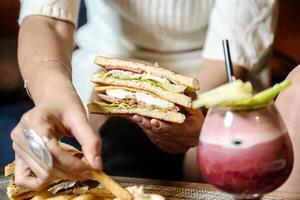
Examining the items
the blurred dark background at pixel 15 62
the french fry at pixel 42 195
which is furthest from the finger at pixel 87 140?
the blurred dark background at pixel 15 62

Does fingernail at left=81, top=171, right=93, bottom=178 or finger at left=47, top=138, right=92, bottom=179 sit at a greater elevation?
finger at left=47, top=138, right=92, bottom=179

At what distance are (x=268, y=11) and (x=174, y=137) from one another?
52 cm

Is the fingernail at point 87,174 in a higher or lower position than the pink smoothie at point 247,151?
lower

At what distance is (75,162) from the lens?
889 millimetres

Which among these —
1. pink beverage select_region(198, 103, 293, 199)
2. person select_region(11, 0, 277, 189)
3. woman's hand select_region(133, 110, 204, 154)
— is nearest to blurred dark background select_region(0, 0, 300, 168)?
person select_region(11, 0, 277, 189)

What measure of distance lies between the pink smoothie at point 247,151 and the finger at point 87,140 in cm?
19

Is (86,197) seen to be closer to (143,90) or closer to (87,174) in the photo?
(87,174)

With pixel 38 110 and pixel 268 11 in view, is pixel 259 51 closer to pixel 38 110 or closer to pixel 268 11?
pixel 268 11

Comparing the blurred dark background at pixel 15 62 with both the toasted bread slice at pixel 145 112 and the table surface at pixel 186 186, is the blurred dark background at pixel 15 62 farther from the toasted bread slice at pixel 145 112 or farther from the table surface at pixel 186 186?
the table surface at pixel 186 186

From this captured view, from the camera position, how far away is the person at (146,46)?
129 centimetres

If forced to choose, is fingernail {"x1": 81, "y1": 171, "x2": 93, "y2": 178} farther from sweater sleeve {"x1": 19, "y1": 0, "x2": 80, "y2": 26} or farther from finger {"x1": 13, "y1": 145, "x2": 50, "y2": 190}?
sweater sleeve {"x1": 19, "y1": 0, "x2": 80, "y2": 26}

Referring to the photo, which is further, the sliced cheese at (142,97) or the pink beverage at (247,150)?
the sliced cheese at (142,97)

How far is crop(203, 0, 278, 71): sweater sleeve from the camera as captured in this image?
1608 mm

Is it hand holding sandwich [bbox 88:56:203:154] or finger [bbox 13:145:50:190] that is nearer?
finger [bbox 13:145:50:190]
